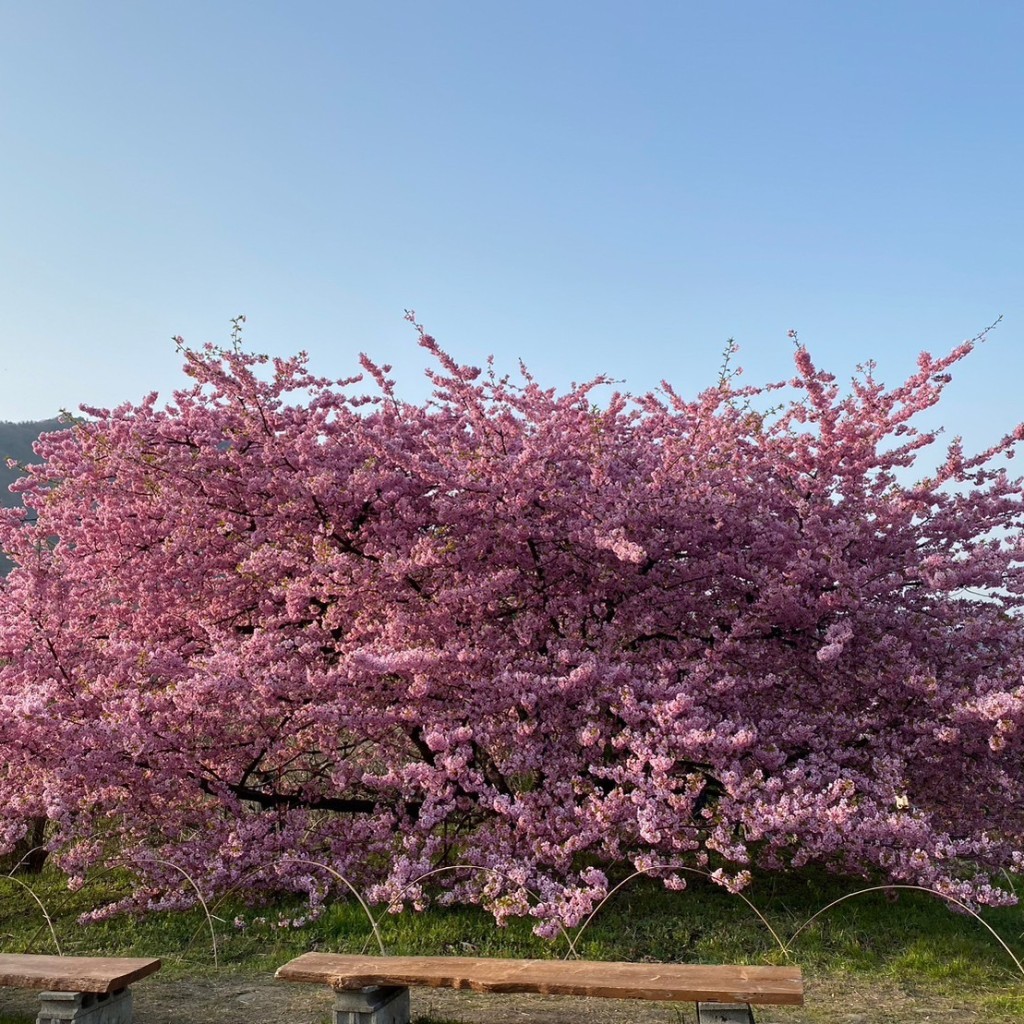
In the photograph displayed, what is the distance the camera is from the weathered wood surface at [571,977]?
424 cm

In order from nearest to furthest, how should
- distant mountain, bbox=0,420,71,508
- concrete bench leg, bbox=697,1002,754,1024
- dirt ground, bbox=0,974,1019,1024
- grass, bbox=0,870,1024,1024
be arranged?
1. concrete bench leg, bbox=697,1002,754,1024
2. dirt ground, bbox=0,974,1019,1024
3. grass, bbox=0,870,1024,1024
4. distant mountain, bbox=0,420,71,508

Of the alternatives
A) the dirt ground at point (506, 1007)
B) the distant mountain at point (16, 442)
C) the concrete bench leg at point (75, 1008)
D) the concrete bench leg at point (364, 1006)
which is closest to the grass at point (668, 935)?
the dirt ground at point (506, 1007)

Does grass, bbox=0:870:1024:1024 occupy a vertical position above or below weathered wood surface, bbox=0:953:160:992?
below

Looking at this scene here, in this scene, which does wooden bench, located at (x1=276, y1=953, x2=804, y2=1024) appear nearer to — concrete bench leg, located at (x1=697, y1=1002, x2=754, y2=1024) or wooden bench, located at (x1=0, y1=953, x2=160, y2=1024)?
concrete bench leg, located at (x1=697, y1=1002, x2=754, y2=1024)

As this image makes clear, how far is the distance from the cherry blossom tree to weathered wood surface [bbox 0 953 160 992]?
84.6 inches

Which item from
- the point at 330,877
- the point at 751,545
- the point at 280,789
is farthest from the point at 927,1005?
the point at 280,789

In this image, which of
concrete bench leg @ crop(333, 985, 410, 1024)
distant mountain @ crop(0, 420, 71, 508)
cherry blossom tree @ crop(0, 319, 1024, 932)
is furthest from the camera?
distant mountain @ crop(0, 420, 71, 508)

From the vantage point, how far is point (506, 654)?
757cm

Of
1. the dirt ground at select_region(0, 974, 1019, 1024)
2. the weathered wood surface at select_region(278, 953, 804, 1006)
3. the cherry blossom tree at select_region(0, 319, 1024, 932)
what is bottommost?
the dirt ground at select_region(0, 974, 1019, 1024)

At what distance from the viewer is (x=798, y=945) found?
654 cm

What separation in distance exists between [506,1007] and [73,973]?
2565 millimetres

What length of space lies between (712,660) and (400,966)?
394 centimetres

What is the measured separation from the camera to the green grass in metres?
6.26

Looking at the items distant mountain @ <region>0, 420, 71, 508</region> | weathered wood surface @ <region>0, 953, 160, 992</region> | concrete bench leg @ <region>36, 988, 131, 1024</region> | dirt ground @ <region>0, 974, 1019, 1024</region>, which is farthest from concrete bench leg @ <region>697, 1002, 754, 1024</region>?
distant mountain @ <region>0, 420, 71, 508</region>
